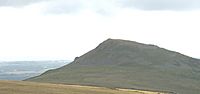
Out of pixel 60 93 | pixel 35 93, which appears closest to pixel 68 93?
pixel 60 93

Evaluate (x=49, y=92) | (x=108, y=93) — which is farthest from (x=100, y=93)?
(x=49, y=92)

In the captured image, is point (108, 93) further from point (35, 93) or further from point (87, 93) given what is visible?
point (35, 93)

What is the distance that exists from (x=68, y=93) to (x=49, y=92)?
3.98 meters

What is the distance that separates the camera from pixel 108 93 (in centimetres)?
9962

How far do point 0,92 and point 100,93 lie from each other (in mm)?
27918

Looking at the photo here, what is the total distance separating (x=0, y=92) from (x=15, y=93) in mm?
2713

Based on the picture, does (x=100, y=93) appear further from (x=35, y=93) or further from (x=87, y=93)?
(x=35, y=93)

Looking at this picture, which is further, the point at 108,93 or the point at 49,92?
the point at 108,93


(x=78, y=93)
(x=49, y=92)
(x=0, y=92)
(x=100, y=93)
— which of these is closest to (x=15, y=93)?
(x=0, y=92)

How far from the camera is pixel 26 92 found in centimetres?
8156

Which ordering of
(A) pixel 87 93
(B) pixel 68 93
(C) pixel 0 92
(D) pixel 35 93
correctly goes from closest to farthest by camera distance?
(C) pixel 0 92 < (D) pixel 35 93 < (B) pixel 68 93 < (A) pixel 87 93

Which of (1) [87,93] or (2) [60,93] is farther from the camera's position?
(1) [87,93]

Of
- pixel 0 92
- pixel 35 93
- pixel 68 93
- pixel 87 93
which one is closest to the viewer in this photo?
pixel 0 92

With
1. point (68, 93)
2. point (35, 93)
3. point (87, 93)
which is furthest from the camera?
point (87, 93)
